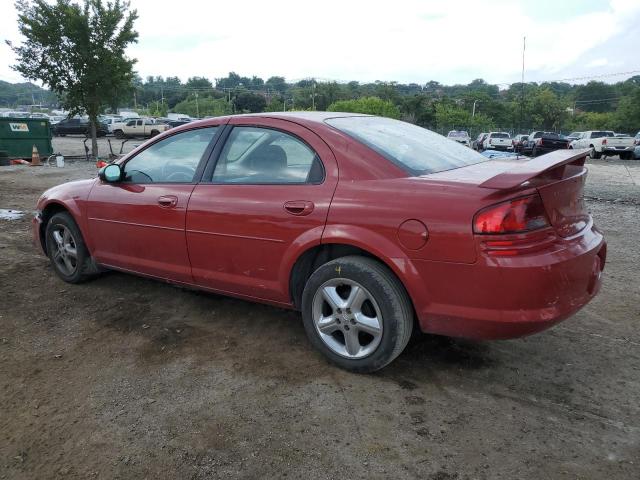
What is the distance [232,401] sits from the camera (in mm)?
2758

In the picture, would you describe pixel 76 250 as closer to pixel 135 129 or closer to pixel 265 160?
pixel 265 160

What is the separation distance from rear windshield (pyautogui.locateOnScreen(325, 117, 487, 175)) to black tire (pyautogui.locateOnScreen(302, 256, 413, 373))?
2.01 feet

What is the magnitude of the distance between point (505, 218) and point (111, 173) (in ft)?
9.83

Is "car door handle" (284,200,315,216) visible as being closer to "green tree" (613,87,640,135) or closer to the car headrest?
the car headrest

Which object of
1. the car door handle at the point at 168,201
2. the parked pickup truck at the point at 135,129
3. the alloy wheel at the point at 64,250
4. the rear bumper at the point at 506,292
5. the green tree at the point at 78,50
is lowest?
the parked pickup truck at the point at 135,129

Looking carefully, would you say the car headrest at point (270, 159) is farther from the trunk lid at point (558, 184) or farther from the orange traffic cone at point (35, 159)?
the orange traffic cone at point (35, 159)

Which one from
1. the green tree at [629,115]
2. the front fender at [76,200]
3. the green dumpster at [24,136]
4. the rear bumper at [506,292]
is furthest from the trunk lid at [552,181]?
the green tree at [629,115]

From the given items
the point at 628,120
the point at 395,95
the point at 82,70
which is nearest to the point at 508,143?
the point at 82,70

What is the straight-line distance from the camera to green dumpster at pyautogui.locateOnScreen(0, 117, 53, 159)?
17.6 meters

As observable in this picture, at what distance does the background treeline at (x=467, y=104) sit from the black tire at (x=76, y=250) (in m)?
50.6

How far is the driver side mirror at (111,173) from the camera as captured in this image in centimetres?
404

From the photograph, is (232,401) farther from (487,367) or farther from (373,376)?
(487,367)

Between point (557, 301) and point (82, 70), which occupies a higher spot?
point (82, 70)

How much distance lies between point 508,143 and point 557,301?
32.8 m
